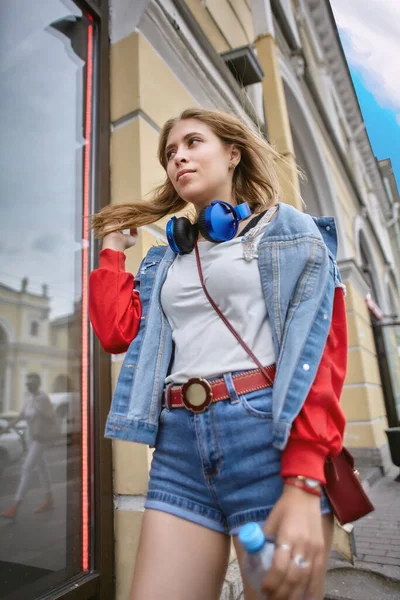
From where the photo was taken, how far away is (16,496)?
1624mm

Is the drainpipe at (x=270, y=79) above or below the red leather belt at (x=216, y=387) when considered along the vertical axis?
above

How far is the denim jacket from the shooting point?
36.1 inches

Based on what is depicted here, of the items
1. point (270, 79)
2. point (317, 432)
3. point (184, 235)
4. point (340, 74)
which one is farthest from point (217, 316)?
point (340, 74)

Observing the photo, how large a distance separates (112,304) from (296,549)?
0.76 m

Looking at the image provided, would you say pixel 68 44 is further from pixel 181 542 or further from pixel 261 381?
pixel 181 542

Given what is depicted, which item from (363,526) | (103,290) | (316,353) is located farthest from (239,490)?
(363,526)

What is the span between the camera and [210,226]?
1138 mm

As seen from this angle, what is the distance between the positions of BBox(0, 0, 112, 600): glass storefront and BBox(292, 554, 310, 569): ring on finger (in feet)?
4.22

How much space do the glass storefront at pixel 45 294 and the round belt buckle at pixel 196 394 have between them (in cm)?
101

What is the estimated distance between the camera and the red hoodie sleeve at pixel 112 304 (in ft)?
3.89

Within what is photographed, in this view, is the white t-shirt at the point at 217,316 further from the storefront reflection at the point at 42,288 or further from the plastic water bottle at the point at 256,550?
the storefront reflection at the point at 42,288

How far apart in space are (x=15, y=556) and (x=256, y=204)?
1.59 meters

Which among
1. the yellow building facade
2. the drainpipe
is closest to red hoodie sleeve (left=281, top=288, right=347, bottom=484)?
the yellow building facade

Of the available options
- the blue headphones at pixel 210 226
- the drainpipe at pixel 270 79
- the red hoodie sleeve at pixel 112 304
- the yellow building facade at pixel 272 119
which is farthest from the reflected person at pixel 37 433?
the drainpipe at pixel 270 79
